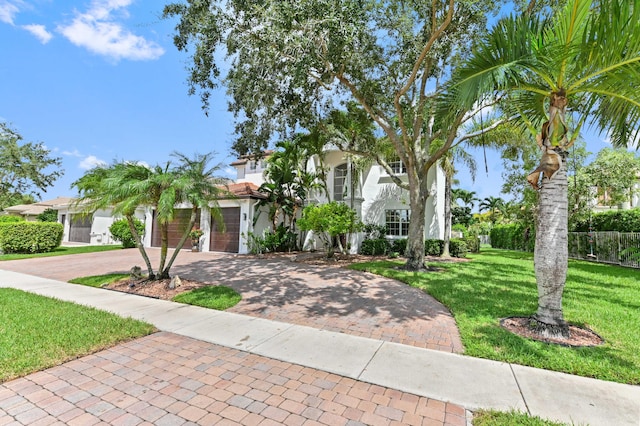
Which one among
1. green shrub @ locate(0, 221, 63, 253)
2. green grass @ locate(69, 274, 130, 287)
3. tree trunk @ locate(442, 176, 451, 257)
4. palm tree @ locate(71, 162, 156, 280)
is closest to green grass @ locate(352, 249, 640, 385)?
tree trunk @ locate(442, 176, 451, 257)

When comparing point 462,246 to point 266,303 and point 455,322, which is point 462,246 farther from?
point 266,303

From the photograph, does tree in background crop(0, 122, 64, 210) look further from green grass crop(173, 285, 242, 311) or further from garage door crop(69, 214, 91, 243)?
green grass crop(173, 285, 242, 311)

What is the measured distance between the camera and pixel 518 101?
624 centimetres

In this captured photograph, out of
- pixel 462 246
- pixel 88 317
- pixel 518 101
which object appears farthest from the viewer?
pixel 462 246

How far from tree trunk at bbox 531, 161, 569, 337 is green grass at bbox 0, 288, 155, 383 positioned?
6934 millimetres

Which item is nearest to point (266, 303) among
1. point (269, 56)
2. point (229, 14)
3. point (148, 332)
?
point (148, 332)

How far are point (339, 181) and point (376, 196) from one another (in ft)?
9.22

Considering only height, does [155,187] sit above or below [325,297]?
above

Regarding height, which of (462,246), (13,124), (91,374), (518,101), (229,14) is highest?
(13,124)

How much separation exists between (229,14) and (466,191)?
48.2 metres

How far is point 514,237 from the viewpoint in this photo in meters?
28.5

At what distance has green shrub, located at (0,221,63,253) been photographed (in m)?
16.5

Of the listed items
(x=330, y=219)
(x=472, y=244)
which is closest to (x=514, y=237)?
(x=472, y=244)

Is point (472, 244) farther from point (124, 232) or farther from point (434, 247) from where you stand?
point (124, 232)
